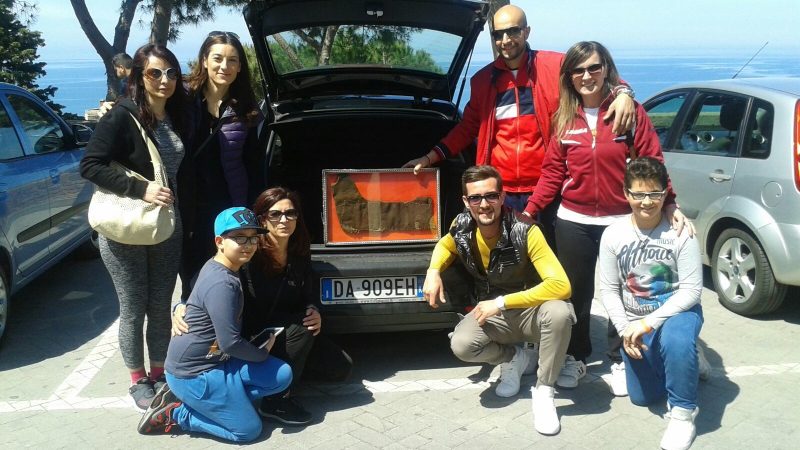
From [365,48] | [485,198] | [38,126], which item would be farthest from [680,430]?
[38,126]

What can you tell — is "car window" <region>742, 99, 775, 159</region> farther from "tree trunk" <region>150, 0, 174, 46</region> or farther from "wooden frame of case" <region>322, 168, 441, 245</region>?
"tree trunk" <region>150, 0, 174, 46</region>

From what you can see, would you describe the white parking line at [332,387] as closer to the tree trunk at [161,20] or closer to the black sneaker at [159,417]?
the black sneaker at [159,417]

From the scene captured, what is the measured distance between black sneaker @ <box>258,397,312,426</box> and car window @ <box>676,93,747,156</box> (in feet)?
11.3

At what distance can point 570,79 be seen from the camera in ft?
12.4

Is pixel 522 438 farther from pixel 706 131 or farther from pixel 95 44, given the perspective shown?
pixel 95 44

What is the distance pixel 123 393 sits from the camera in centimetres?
408

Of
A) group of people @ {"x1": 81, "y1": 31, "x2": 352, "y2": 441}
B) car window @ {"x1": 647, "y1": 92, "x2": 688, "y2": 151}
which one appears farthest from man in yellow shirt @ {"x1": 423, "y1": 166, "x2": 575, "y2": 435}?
car window @ {"x1": 647, "y1": 92, "x2": 688, "y2": 151}

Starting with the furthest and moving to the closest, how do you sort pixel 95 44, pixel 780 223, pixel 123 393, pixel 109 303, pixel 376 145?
pixel 95 44, pixel 109 303, pixel 376 145, pixel 780 223, pixel 123 393

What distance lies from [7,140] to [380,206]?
2791 millimetres

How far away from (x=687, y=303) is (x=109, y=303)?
165 inches

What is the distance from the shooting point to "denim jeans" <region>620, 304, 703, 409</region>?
3.38 metres

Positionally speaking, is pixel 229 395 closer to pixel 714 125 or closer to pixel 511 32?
pixel 511 32

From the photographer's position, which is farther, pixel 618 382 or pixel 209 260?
pixel 618 382

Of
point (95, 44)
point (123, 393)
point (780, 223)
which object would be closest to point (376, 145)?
point (123, 393)
